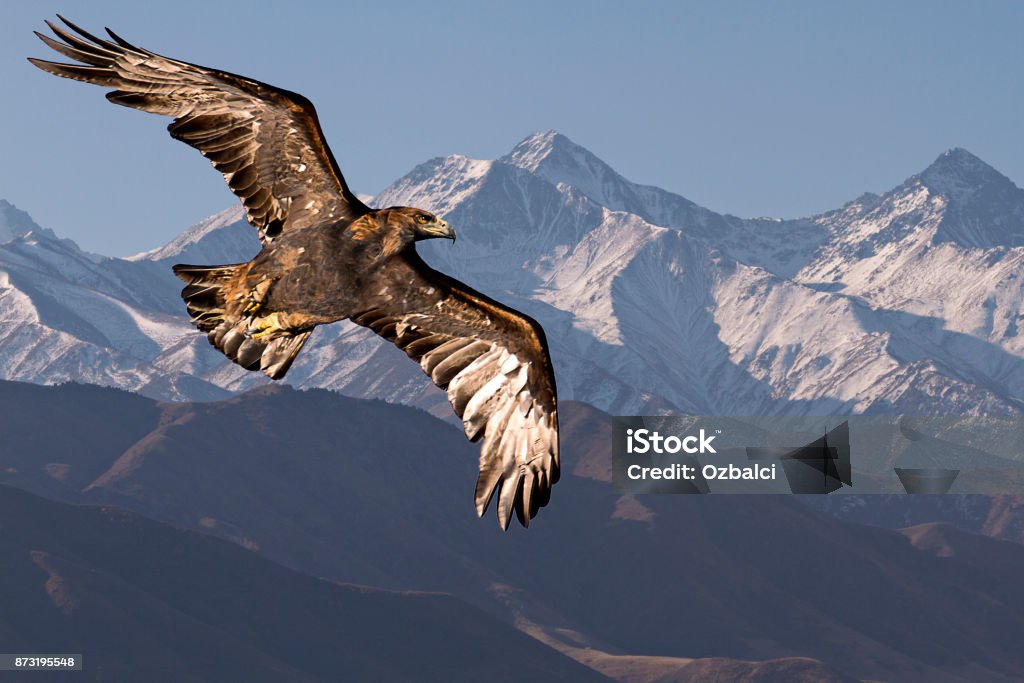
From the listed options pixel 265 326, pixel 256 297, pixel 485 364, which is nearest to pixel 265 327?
pixel 265 326

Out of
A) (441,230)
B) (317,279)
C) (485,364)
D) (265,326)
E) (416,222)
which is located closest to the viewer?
(317,279)

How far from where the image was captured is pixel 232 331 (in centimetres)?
1404

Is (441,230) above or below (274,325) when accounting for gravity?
above

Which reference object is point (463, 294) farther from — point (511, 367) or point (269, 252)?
→ point (269, 252)

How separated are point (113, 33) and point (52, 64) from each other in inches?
31.9

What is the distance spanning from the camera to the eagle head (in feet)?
47.3

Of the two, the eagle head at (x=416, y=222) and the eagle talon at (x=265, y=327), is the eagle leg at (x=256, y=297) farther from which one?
the eagle head at (x=416, y=222)

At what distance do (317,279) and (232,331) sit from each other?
80 centimetres

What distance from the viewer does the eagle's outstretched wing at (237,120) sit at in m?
14.8

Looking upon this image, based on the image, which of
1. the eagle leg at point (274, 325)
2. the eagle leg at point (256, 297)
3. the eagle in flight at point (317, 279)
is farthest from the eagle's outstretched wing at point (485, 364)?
the eagle leg at point (256, 297)

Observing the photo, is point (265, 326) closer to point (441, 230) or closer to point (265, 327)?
point (265, 327)

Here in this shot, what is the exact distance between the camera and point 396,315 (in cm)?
1492

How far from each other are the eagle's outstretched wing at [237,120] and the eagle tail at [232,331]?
2.13ft

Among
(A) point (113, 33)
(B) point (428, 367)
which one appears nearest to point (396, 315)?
(B) point (428, 367)
